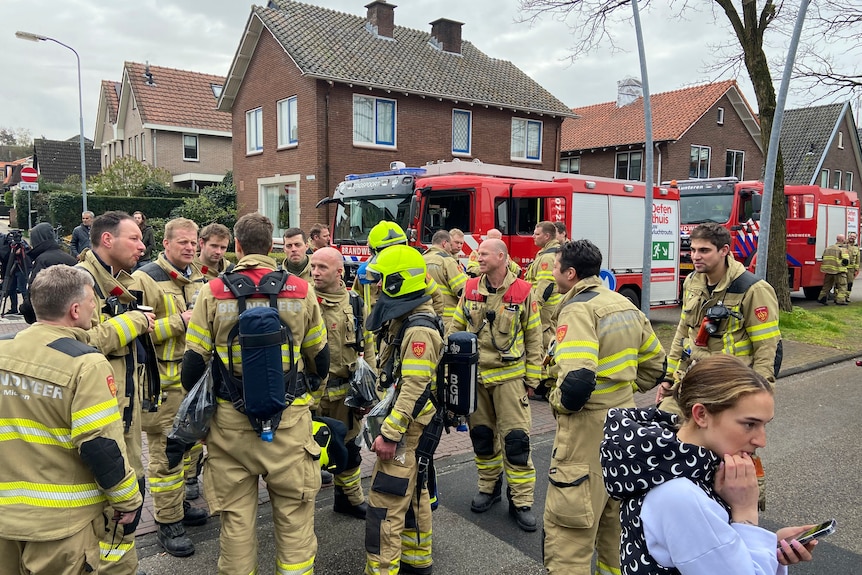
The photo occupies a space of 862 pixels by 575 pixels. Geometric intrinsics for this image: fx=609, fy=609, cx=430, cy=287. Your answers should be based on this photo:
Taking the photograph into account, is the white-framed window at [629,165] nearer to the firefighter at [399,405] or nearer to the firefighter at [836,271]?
the firefighter at [836,271]

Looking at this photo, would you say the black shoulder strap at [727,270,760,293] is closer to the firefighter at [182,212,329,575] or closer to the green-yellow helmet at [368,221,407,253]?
the green-yellow helmet at [368,221,407,253]

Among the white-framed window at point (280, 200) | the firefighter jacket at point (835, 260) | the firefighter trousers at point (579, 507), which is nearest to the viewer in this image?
the firefighter trousers at point (579, 507)

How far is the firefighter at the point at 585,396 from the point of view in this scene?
10.2 ft

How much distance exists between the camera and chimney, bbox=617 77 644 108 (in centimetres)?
3175

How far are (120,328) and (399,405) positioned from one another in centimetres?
149

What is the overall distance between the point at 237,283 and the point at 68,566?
1387mm

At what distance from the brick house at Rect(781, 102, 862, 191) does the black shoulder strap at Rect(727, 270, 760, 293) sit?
35.8 m

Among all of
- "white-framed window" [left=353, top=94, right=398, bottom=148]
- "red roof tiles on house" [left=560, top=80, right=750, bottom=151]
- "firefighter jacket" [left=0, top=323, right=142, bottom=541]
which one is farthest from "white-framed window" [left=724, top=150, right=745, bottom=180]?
"firefighter jacket" [left=0, top=323, right=142, bottom=541]

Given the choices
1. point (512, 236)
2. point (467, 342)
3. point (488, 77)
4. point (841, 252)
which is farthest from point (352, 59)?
point (467, 342)

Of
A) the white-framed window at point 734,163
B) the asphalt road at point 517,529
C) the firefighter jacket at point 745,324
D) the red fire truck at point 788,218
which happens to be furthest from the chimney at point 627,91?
the firefighter jacket at point 745,324

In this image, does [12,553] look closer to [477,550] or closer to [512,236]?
[477,550]

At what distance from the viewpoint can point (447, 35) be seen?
24188 millimetres

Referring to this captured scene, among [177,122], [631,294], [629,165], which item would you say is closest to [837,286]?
[631,294]

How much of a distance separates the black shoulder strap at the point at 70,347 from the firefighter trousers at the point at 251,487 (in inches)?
29.4
